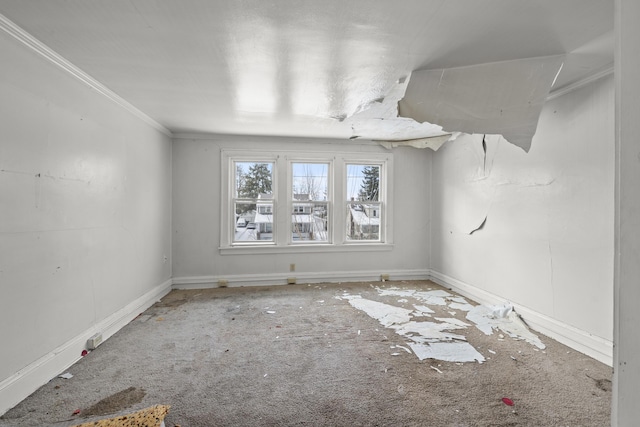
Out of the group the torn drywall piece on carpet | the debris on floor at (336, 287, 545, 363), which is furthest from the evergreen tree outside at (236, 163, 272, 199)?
the torn drywall piece on carpet

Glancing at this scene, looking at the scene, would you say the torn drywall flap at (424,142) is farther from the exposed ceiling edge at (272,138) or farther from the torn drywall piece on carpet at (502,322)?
the torn drywall piece on carpet at (502,322)

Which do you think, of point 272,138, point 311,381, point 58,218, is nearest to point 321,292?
point 311,381

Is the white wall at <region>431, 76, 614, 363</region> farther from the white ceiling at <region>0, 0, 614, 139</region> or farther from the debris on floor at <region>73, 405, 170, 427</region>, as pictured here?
→ the debris on floor at <region>73, 405, 170, 427</region>

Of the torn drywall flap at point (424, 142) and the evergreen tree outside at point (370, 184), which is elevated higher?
the torn drywall flap at point (424, 142)

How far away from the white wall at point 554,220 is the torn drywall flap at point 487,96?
0.55 metres

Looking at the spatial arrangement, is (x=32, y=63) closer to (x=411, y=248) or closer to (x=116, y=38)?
(x=116, y=38)

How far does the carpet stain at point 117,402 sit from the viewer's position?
1.80 meters

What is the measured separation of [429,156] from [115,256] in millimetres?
4564

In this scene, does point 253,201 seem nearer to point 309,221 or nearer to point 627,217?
point 309,221

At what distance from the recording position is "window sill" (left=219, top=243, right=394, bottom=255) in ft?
15.0

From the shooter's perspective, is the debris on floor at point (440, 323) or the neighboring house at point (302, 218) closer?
the debris on floor at point (440, 323)

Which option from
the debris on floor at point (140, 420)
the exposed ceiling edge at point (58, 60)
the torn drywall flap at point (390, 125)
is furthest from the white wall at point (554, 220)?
the exposed ceiling edge at point (58, 60)

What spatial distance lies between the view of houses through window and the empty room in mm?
828

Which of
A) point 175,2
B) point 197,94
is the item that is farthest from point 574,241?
point 197,94
